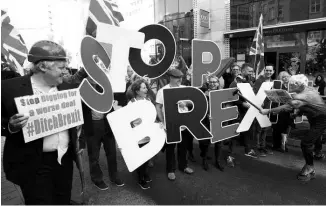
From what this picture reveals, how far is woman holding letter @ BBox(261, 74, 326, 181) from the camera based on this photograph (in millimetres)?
3330

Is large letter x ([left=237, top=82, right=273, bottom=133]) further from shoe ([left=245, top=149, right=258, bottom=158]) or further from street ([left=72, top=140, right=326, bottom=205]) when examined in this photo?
street ([left=72, top=140, right=326, bottom=205])

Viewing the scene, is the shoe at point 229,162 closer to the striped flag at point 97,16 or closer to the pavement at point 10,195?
the striped flag at point 97,16

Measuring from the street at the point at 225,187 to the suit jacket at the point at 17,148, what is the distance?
1.43 metres

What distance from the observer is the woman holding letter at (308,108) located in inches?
131

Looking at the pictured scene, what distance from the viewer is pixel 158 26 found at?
10.4 feet

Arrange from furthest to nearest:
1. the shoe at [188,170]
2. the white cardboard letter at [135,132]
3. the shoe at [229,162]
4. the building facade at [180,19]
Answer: the building facade at [180,19] → the shoe at [229,162] → the shoe at [188,170] → the white cardboard letter at [135,132]

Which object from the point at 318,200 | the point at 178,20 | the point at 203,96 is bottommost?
the point at 318,200

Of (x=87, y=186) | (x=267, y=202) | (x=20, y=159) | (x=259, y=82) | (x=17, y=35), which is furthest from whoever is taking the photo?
(x=17, y=35)

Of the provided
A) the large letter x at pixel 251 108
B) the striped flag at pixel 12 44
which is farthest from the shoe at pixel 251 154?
the striped flag at pixel 12 44

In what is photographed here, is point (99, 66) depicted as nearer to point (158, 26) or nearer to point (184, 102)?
point (158, 26)

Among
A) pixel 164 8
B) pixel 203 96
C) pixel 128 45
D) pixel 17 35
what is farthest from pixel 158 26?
pixel 164 8

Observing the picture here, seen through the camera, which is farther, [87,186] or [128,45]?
[87,186]

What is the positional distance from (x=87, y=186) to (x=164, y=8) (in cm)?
1544

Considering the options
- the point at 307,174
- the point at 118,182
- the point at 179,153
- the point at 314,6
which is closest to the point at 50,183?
the point at 118,182
